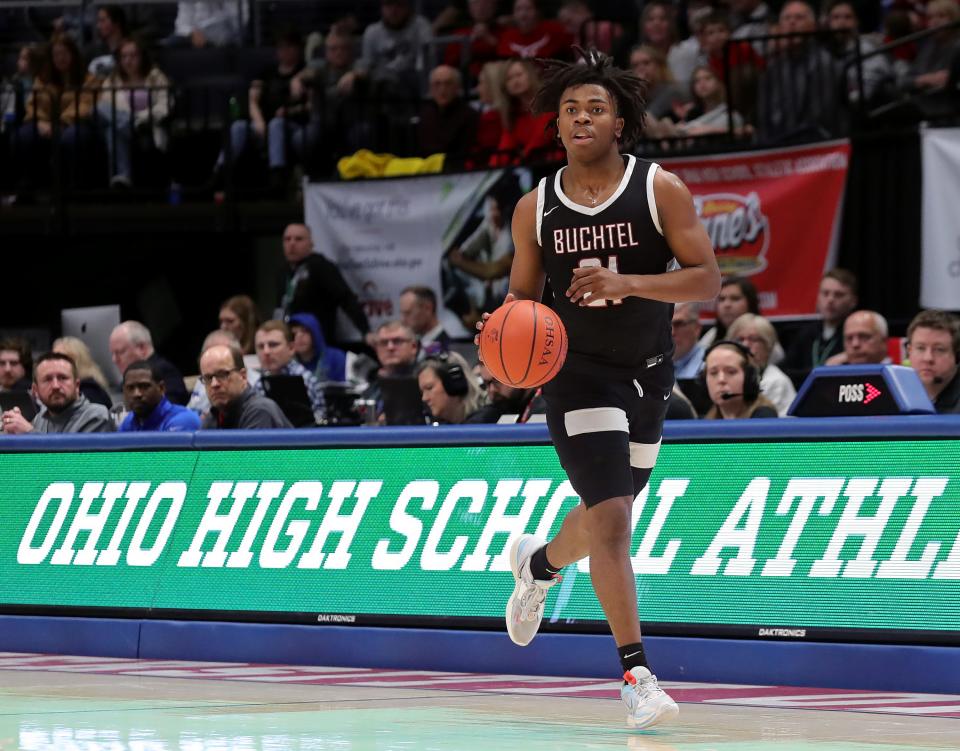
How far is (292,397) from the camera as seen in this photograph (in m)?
11.4

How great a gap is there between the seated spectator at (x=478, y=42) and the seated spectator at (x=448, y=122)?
24.0 inches

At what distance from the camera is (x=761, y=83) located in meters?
13.8

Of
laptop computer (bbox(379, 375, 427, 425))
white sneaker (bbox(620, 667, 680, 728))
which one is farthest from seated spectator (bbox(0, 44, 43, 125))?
white sneaker (bbox(620, 667, 680, 728))

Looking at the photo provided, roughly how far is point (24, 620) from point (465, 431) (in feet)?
8.74

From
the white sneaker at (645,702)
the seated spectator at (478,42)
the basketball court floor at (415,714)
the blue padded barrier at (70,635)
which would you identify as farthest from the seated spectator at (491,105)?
the white sneaker at (645,702)

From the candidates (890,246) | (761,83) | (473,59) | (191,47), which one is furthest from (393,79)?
(890,246)

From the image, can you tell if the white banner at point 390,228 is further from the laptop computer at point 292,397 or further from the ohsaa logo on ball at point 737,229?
the laptop computer at point 292,397

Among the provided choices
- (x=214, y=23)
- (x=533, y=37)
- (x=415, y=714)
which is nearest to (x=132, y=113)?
(x=214, y=23)

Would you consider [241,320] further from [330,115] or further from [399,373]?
[330,115]

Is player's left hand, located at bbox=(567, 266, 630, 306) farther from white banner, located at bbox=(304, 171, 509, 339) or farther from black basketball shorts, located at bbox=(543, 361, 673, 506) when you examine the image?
white banner, located at bbox=(304, 171, 509, 339)

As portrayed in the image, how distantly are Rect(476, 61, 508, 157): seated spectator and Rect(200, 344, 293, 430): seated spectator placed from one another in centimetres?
563

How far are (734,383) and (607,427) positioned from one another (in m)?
3.05

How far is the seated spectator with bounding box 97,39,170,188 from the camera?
1742cm

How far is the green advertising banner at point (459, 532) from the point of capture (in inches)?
277
